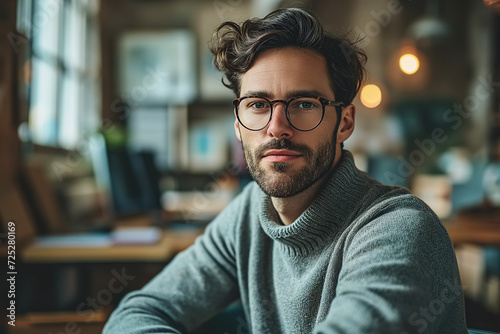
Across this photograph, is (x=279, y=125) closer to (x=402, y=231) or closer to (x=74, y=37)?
(x=402, y=231)

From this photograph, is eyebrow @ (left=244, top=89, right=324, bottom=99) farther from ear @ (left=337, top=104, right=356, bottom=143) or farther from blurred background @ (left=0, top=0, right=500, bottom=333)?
blurred background @ (left=0, top=0, right=500, bottom=333)

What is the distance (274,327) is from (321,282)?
237 mm

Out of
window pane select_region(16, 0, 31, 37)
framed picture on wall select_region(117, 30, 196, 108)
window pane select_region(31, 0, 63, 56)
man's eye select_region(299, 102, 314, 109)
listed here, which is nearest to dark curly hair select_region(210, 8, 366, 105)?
man's eye select_region(299, 102, 314, 109)

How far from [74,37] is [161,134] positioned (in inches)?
81.7

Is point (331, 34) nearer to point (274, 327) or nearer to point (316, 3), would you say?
point (274, 327)

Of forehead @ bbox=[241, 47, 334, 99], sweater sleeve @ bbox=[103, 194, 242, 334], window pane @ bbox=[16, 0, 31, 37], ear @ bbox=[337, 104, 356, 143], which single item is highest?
window pane @ bbox=[16, 0, 31, 37]

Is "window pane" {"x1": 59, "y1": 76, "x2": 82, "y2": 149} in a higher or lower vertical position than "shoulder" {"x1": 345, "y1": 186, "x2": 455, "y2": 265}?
lower

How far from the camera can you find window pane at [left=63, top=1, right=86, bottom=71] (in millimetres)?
4457

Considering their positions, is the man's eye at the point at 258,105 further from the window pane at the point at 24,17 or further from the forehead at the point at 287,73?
the window pane at the point at 24,17

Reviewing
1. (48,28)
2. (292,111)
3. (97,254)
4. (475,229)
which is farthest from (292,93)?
(48,28)

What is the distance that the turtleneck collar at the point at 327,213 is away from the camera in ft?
3.61

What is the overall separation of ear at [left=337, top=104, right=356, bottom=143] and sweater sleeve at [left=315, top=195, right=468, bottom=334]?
280mm

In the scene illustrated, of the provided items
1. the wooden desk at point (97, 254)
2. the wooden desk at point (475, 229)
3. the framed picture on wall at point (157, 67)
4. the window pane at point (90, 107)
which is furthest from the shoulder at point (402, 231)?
the framed picture on wall at point (157, 67)

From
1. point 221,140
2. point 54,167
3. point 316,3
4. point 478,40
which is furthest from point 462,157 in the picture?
point 54,167
